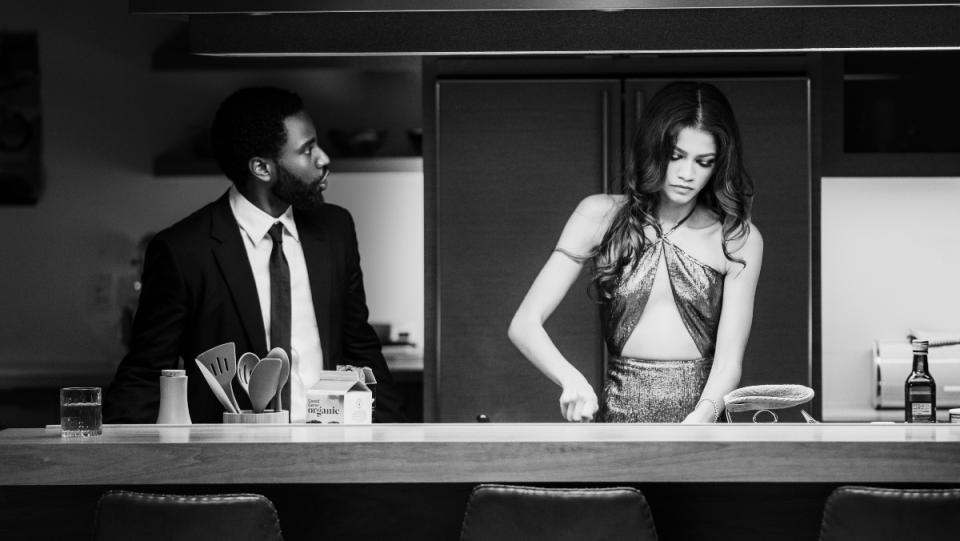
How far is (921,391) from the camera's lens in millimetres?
3004

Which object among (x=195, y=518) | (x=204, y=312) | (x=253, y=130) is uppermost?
(x=253, y=130)

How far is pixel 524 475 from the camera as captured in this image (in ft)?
7.95

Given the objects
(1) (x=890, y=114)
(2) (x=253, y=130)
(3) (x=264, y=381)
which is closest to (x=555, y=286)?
(3) (x=264, y=381)

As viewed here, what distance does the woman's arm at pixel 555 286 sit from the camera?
341 cm

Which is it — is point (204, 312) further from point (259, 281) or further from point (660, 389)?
point (660, 389)

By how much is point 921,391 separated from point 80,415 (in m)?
1.95

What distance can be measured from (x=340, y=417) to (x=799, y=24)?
4.87ft

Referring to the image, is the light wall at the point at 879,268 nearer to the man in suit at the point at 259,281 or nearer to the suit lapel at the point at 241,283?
the man in suit at the point at 259,281

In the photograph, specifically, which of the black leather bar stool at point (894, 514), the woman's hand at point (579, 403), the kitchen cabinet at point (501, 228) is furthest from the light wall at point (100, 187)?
the black leather bar stool at point (894, 514)

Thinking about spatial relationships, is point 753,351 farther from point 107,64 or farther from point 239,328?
point 107,64

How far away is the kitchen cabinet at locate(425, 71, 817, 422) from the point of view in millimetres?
4215

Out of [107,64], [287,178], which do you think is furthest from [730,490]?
[107,64]

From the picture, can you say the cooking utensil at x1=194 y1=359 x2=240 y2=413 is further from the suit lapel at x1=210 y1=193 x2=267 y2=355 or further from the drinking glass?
the suit lapel at x1=210 y1=193 x2=267 y2=355

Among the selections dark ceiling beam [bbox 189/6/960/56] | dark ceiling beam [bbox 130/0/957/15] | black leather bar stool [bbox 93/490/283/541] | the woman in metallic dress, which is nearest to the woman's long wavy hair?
the woman in metallic dress
